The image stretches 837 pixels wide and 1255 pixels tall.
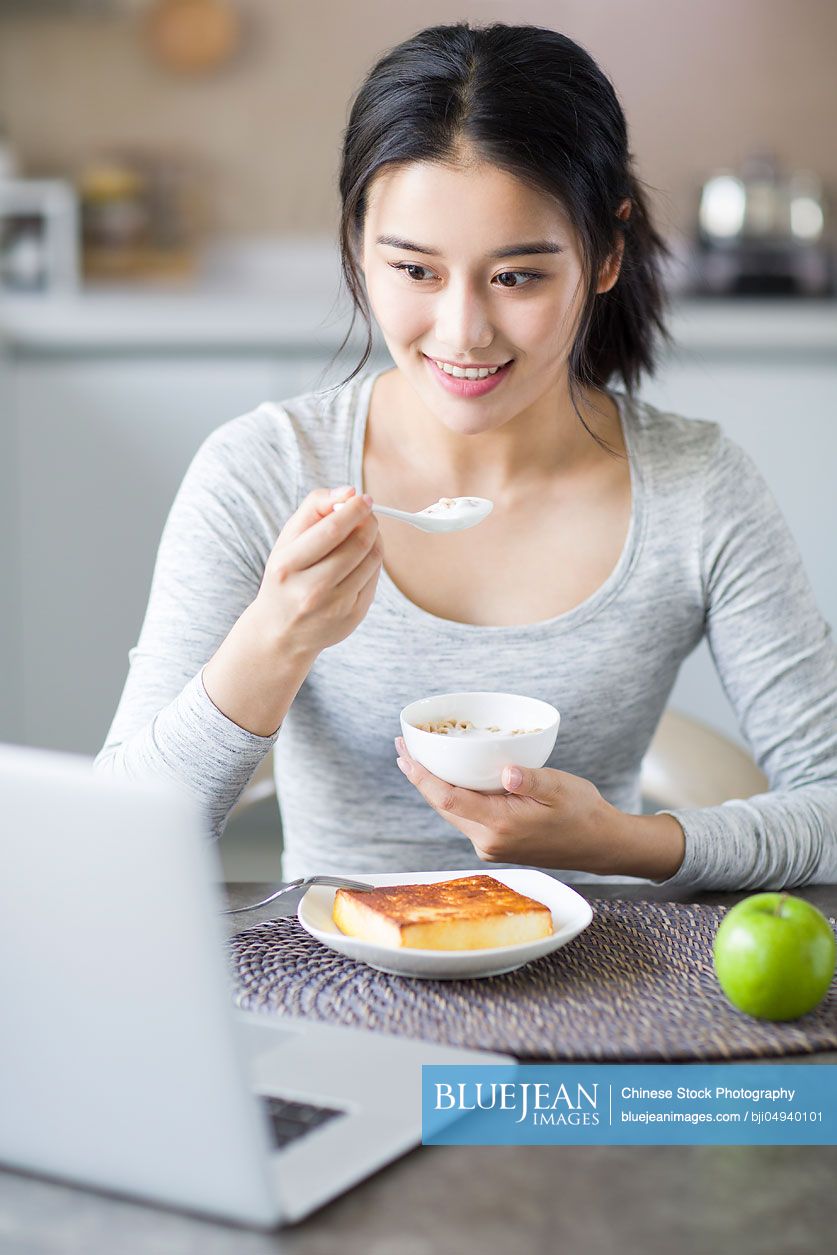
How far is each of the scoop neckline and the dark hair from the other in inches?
6.7

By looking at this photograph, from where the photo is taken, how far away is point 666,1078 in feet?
2.64

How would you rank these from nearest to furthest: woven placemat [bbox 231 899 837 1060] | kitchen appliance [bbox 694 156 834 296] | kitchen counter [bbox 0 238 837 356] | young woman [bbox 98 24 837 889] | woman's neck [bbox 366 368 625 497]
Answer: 1. woven placemat [bbox 231 899 837 1060]
2. young woman [bbox 98 24 837 889]
3. woman's neck [bbox 366 368 625 497]
4. kitchen counter [bbox 0 238 837 356]
5. kitchen appliance [bbox 694 156 834 296]

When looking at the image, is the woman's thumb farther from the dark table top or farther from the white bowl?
the dark table top

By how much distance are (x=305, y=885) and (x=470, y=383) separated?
0.46m

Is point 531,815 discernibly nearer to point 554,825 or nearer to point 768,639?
point 554,825

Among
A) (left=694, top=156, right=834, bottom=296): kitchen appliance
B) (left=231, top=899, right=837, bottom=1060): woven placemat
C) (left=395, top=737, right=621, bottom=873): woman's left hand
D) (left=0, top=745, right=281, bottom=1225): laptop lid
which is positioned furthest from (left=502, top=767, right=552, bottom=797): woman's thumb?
(left=694, top=156, right=834, bottom=296): kitchen appliance

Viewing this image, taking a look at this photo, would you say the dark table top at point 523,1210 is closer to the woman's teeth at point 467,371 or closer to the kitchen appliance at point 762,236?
the woman's teeth at point 467,371

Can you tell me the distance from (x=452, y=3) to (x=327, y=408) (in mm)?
2494

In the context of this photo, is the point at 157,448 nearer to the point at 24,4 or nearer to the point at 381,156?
the point at 24,4

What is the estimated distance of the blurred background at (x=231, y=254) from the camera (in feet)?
9.35

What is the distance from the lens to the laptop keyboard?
0.71 meters

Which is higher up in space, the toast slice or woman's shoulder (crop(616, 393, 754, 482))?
woman's shoulder (crop(616, 393, 754, 482))

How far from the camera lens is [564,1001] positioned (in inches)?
34.9

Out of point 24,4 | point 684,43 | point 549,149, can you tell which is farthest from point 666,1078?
point 24,4
